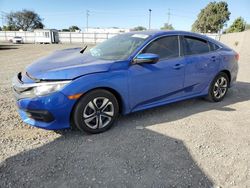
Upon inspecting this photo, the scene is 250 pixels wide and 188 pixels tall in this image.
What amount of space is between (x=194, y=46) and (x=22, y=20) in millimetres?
89930

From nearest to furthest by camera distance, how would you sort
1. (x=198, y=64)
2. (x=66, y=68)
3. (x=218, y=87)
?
(x=66, y=68)
(x=198, y=64)
(x=218, y=87)

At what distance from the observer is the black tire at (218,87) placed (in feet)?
16.8

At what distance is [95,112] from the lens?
11.6ft

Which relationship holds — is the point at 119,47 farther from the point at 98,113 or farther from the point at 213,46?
the point at 213,46

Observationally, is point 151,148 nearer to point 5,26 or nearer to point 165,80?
point 165,80

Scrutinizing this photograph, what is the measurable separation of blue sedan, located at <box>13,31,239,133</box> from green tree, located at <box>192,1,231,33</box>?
56.4 m

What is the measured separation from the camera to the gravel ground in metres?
2.64

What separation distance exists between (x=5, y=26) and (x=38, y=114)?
289 ft

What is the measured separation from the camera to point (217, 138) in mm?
3645

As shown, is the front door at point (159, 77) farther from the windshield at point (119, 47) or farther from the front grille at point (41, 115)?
the front grille at point (41, 115)

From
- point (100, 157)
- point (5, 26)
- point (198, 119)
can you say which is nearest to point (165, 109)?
point (198, 119)

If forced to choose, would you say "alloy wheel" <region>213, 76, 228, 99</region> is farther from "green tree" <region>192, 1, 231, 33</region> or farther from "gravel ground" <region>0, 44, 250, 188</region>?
"green tree" <region>192, 1, 231, 33</region>

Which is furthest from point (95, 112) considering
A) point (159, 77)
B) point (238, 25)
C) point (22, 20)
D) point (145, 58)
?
point (22, 20)

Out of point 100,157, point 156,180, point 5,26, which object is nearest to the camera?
point 156,180
